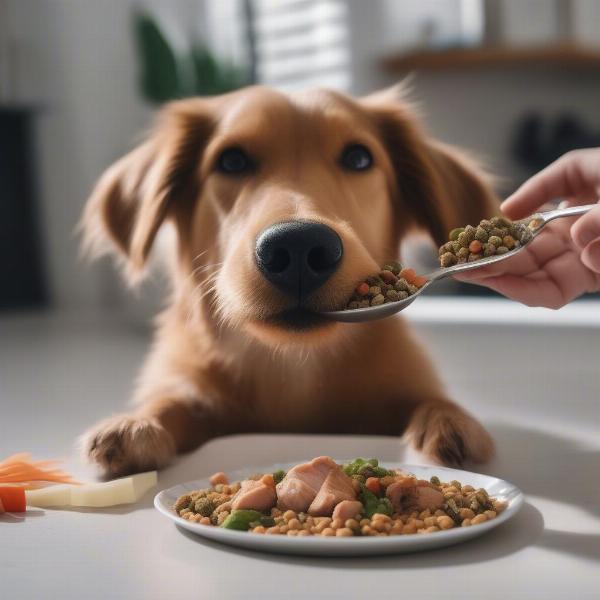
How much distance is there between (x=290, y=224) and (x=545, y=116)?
4223 mm

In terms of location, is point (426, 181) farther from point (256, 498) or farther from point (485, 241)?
point (256, 498)

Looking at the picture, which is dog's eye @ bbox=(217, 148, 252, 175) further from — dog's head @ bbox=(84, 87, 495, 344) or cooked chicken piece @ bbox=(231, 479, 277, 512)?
cooked chicken piece @ bbox=(231, 479, 277, 512)

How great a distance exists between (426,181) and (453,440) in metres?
0.64

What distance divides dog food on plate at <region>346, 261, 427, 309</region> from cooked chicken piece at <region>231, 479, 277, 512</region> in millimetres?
330

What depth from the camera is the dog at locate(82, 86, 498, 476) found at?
1322 mm

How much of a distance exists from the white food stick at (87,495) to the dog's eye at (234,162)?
2.08 feet

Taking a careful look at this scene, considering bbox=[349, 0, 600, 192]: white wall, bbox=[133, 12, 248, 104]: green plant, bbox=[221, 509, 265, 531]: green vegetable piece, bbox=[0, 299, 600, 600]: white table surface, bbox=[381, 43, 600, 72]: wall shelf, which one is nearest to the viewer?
bbox=[0, 299, 600, 600]: white table surface

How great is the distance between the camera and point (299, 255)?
1.26 m

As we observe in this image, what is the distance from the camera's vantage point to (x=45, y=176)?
195 inches

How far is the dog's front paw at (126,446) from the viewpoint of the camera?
132cm

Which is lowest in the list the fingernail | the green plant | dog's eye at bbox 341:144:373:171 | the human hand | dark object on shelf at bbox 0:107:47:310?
Result: dark object on shelf at bbox 0:107:47:310

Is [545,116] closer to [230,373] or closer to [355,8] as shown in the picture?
[355,8]

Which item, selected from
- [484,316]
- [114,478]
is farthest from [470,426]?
[484,316]

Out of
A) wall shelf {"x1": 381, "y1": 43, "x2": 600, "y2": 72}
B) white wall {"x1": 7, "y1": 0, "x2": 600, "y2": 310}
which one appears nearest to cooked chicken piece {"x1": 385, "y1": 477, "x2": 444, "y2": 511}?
white wall {"x1": 7, "y1": 0, "x2": 600, "y2": 310}
